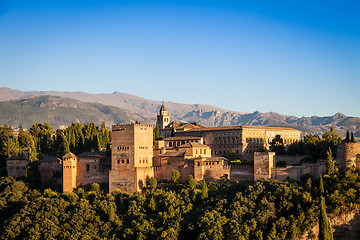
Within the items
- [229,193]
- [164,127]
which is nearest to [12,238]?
[229,193]

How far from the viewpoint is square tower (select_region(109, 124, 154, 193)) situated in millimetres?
65812

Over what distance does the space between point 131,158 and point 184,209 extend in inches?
461

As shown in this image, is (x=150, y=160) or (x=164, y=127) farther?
(x=164, y=127)

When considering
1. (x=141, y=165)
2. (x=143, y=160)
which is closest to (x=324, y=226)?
(x=141, y=165)

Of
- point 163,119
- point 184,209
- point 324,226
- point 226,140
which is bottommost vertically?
point 324,226

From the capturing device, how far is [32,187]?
68938 millimetres

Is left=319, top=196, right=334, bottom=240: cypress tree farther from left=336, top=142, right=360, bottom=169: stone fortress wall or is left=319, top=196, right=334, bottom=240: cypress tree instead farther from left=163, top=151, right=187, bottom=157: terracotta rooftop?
left=163, top=151, right=187, bottom=157: terracotta rooftop

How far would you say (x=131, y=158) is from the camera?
6631 centimetres

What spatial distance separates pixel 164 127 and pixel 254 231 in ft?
163

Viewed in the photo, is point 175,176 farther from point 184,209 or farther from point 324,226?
point 324,226

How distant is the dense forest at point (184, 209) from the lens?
173ft

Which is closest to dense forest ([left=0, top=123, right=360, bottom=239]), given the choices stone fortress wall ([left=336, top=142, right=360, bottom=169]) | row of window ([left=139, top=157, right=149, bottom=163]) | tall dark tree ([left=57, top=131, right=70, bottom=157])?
stone fortress wall ([left=336, top=142, right=360, bottom=169])

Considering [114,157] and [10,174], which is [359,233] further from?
[10,174]

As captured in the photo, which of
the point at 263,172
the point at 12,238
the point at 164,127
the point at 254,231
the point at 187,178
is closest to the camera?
the point at 254,231
